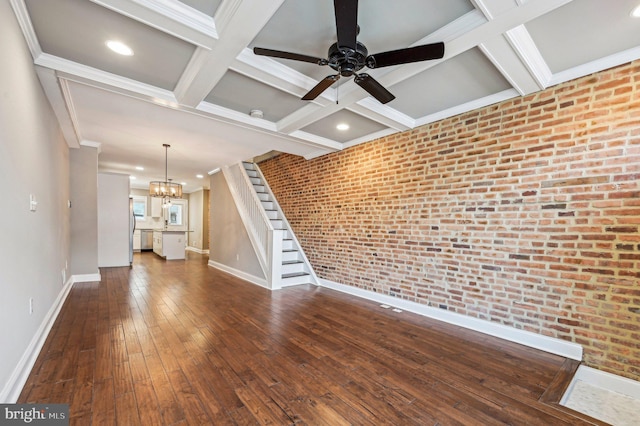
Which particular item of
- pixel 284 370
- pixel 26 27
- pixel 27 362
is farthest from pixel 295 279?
pixel 26 27

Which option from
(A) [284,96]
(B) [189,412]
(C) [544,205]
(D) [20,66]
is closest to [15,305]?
(B) [189,412]

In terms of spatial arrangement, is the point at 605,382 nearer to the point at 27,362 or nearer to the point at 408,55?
the point at 408,55

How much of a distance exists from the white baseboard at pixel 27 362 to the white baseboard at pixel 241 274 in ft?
9.25

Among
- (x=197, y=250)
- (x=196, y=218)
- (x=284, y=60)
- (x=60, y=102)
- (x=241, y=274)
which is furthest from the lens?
(x=196, y=218)

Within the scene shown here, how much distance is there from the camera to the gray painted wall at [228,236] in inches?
225

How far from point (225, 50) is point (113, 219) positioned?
622 cm

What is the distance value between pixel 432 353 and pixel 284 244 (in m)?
3.85

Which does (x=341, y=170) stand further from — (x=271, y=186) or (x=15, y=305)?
(x=15, y=305)

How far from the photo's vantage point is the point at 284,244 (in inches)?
233

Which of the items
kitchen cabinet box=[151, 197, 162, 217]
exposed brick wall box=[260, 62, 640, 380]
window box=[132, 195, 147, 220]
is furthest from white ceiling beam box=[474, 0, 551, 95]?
window box=[132, 195, 147, 220]

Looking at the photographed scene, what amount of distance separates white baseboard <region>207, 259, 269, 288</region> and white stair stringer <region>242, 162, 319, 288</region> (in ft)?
1.30

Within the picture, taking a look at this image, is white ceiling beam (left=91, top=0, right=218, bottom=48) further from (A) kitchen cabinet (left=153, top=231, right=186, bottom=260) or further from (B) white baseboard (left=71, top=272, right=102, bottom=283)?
(A) kitchen cabinet (left=153, top=231, right=186, bottom=260)

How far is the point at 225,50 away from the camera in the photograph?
2223 millimetres

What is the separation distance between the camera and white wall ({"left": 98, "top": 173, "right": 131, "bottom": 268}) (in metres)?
6.46
